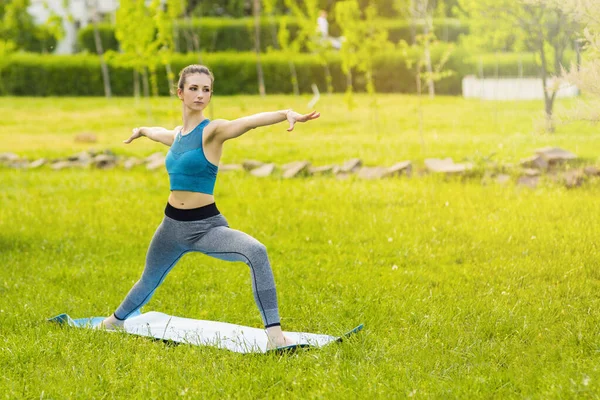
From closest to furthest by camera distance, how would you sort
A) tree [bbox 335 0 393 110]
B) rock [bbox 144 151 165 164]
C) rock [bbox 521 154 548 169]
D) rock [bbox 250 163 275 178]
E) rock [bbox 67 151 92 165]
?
rock [bbox 521 154 548 169], rock [bbox 250 163 275 178], rock [bbox 144 151 165 164], rock [bbox 67 151 92 165], tree [bbox 335 0 393 110]

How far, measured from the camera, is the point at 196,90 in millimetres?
5094

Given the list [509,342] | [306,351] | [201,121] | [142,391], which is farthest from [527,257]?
[142,391]

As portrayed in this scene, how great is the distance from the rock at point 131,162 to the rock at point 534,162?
6849 mm

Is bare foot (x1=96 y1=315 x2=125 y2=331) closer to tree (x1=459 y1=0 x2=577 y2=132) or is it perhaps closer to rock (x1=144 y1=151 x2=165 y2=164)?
rock (x1=144 y1=151 x2=165 y2=164)

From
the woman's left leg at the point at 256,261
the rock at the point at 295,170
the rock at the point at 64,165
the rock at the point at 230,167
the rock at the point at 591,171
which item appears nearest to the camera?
the woman's left leg at the point at 256,261

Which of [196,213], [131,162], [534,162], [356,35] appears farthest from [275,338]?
[356,35]

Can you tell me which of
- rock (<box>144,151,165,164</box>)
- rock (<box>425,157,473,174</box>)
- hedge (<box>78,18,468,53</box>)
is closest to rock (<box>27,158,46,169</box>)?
rock (<box>144,151,165,164</box>)

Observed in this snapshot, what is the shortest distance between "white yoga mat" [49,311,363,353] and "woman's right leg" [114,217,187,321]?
0.20 m

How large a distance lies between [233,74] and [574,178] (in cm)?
1699

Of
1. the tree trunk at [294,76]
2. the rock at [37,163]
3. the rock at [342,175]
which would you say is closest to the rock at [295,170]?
the rock at [342,175]

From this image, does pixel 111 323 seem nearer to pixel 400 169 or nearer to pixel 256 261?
pixel 256 261

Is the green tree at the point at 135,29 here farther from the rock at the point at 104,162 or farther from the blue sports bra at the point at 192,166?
the blue sports bra at the point at 192,166

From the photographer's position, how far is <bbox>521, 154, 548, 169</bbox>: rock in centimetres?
1174

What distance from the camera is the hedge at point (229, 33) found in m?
30.3
